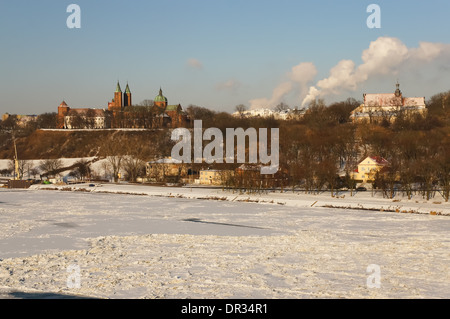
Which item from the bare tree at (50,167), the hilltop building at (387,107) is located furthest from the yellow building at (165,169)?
the hilltop building at (387,107)

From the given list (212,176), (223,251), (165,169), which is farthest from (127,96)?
(223,251)

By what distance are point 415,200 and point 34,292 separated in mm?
33944

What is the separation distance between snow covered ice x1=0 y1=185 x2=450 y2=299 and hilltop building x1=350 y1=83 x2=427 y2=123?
59619 millimetres

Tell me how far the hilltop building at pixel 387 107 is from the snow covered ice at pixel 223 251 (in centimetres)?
5962

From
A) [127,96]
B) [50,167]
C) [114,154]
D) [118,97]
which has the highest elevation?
[127,96]

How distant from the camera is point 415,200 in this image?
3969 cm

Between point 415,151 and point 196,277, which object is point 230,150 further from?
point 196,277

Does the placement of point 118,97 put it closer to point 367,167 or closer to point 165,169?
point 165,169

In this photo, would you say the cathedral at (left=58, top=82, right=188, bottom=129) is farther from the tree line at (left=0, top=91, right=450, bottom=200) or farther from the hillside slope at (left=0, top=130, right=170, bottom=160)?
the tree line at (left=0, top=91, right=450, bottom=200)

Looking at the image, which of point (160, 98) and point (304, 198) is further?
point (160, 98)

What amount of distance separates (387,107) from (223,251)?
291 ft

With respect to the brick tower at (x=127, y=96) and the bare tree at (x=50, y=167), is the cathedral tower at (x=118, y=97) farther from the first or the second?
the bare tree at (x=50, y=167)

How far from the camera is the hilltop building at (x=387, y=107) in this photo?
91938mm

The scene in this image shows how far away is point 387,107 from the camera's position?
9962cm
